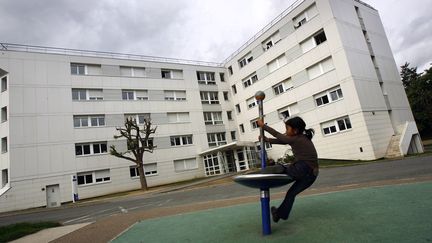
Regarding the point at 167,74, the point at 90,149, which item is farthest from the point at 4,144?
the point at 167,74

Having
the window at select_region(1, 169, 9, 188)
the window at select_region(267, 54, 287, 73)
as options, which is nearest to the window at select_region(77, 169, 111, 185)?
the window at select_region(1, 169, 9, 188)

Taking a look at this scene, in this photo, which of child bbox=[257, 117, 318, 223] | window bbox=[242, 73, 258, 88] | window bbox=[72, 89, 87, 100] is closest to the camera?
child bbox=[257, 117, 318, 223]

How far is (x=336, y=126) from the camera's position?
22.4 metres

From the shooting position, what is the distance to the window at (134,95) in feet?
92.7

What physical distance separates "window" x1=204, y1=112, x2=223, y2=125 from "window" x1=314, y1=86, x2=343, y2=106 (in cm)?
1273

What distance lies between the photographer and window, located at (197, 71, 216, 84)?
3394 cm

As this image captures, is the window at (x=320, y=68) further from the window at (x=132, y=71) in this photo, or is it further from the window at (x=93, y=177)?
the window at (x=93, y=177)

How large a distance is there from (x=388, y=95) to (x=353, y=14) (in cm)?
795

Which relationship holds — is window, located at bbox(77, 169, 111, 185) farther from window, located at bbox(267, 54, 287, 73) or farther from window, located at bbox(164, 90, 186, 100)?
window, located at bbox(267, 54, 287, 73)

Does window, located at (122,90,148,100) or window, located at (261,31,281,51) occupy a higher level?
window, located at (261,31,281,51)

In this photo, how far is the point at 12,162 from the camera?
2141cm

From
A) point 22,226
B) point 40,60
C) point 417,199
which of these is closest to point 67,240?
point 22,226

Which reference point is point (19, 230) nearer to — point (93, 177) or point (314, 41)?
point (93, 177)

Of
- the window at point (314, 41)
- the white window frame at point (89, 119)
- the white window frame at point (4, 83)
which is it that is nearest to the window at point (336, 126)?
the window at point (314, 41)
